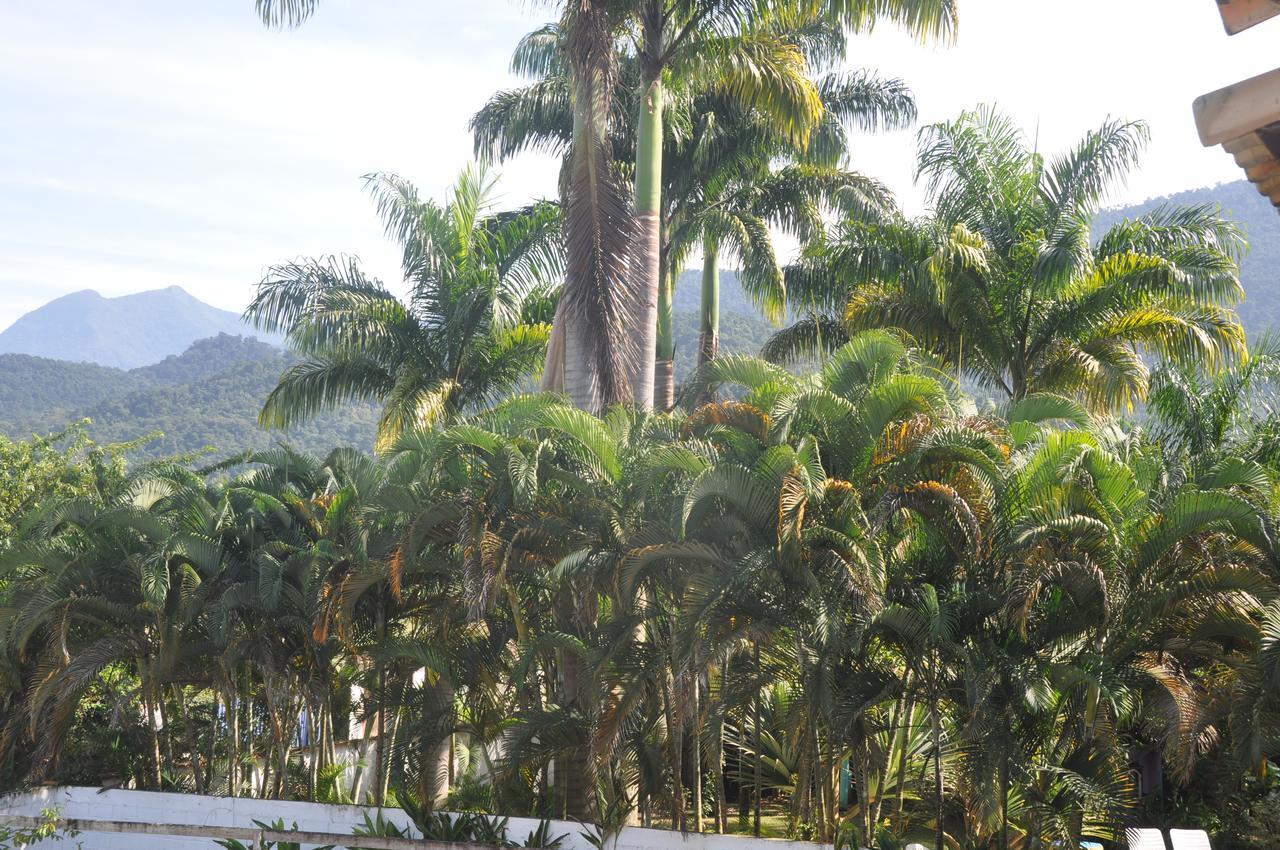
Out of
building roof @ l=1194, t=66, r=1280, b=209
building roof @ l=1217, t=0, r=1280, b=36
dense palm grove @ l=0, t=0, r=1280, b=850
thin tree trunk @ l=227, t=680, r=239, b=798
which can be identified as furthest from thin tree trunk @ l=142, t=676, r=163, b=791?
building roof @ l=1217, t=0, r=1280, b=36

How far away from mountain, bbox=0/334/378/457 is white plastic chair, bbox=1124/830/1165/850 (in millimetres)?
43043

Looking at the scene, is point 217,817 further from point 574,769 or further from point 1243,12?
point 1243,12

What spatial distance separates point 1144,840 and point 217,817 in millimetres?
8808

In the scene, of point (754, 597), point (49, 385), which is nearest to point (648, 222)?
point (754, 597)

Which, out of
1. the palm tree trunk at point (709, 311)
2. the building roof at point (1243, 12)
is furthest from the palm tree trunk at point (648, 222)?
the building roof at point (1243, 12)

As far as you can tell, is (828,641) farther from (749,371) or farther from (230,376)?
(230,376)

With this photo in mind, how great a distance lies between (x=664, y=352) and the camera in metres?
23.0

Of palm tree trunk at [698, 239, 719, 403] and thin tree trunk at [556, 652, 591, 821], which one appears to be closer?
thin tree trunk at [556, 652, 591, 821]

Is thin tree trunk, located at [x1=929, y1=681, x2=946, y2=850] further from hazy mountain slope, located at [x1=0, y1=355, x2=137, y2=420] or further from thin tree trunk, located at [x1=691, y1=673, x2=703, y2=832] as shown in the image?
hazy mountain slope, located at [x1=0, y1=355, x2=137, y2=420]

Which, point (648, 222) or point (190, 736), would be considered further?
point (190, 736)

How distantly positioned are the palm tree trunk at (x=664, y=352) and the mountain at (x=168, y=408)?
2971 cm

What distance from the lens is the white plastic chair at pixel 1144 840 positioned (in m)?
10.00

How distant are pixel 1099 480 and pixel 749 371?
10.1 feet

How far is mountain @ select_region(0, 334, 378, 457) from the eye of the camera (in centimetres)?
5806
